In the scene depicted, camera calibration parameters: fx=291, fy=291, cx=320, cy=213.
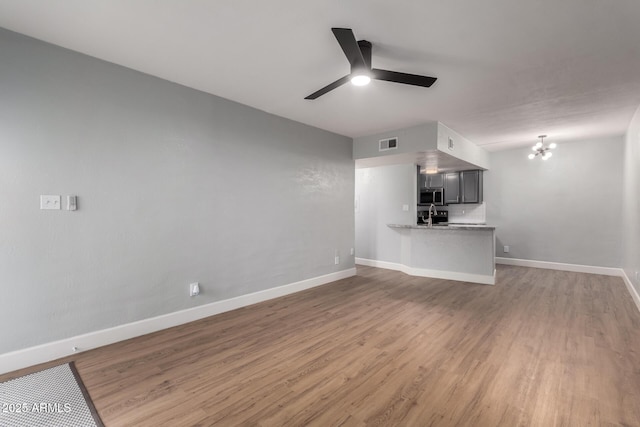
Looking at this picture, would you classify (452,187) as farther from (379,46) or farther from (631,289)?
(379,46)

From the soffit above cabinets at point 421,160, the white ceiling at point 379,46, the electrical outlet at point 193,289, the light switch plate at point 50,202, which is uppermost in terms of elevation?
the white ceiling at point 379,46

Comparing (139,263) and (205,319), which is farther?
(205,319)

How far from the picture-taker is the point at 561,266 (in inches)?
241

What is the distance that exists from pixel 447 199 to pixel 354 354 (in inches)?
217

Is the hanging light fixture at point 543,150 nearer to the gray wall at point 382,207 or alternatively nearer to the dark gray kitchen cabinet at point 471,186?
the dark gray kitchen cabinet at point 471,186

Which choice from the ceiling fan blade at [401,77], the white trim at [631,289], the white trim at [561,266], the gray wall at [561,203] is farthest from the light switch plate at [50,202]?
the white trim at [561,266]

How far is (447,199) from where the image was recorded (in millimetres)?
7043

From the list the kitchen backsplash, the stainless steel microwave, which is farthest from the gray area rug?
the kitchen backsplash

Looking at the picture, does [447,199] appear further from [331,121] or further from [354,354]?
[354,354]

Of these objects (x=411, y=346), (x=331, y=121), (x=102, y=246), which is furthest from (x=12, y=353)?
(x=331, y=121)

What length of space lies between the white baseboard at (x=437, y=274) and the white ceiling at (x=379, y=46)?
272cm

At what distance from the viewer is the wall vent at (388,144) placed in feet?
16.0

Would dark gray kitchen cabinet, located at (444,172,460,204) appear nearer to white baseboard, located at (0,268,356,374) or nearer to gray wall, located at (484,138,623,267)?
gray wall, located at (484,138,623,267)

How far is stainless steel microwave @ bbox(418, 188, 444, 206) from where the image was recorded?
7.01m
